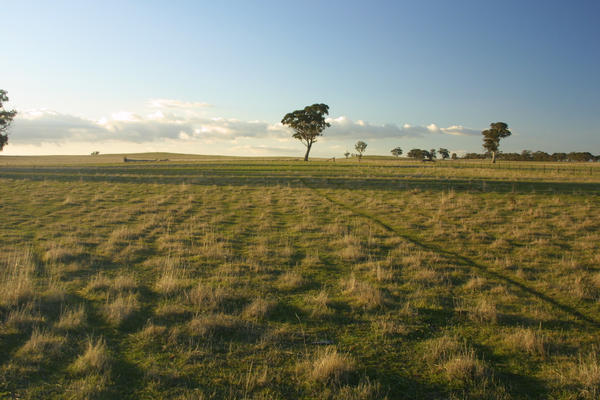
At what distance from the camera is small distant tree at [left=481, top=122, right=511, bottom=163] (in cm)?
9501

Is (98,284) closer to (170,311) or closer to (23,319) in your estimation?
(23,319)

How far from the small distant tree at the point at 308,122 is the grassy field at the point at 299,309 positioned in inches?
2953

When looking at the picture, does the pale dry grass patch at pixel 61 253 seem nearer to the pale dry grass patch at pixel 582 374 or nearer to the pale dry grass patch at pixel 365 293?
the pale dry grass patch at pixel 365 293

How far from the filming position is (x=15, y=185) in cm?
3052

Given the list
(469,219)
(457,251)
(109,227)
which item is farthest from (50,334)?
(469,219)

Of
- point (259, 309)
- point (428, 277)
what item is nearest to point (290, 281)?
point (259, 309)

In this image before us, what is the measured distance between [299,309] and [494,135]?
106 metres

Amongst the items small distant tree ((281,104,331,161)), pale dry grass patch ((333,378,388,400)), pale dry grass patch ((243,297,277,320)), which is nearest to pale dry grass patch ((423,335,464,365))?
pale dry grass patch ((333,378,388,400))

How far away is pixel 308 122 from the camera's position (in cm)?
8969

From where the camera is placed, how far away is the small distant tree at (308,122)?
293ft

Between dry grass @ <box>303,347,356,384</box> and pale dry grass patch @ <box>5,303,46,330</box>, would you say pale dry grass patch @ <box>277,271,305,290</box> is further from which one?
pale dry grass patch @ <box>5,303,46,330</box>

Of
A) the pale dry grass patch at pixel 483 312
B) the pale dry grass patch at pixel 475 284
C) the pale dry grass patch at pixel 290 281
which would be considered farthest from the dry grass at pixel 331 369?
the pale dry grass patch at pixel 475 284

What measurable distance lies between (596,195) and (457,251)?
21067 millimetres

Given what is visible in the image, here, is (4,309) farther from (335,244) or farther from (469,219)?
(469,219)
